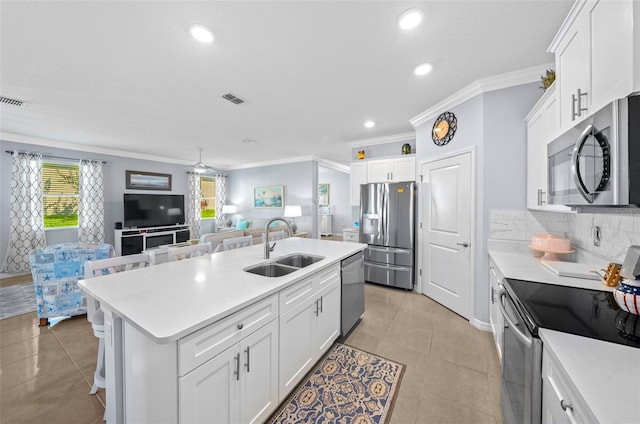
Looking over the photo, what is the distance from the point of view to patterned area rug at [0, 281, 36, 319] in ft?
9.71

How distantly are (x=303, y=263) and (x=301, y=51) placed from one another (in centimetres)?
187

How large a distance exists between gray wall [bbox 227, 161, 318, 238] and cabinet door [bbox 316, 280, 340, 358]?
4356mm

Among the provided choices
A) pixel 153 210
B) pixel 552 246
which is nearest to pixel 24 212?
pixel 153 210

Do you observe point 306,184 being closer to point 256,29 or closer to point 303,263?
point 303,263

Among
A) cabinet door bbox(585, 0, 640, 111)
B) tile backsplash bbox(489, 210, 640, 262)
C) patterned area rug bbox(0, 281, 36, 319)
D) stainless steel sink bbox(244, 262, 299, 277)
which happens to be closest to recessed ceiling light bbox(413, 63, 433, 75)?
cabinet door bbox(585, 0, 640, 111)

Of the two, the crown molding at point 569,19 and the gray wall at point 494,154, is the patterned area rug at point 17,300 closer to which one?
the gray wall at point 494,154

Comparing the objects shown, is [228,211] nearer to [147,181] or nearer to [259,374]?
[147,181]

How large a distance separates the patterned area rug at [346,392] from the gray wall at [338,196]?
7504mm

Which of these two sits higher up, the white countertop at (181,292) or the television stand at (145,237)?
the white countertop at (181,292)

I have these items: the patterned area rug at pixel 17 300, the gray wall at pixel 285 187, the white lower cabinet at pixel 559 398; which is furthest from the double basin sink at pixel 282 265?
the gray wall at pixel 285 187

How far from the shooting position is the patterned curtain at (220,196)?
25.3 ft

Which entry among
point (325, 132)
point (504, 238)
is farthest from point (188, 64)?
point (504, 238)

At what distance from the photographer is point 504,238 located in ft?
7.97

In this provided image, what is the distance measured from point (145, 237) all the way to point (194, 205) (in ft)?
5.26
